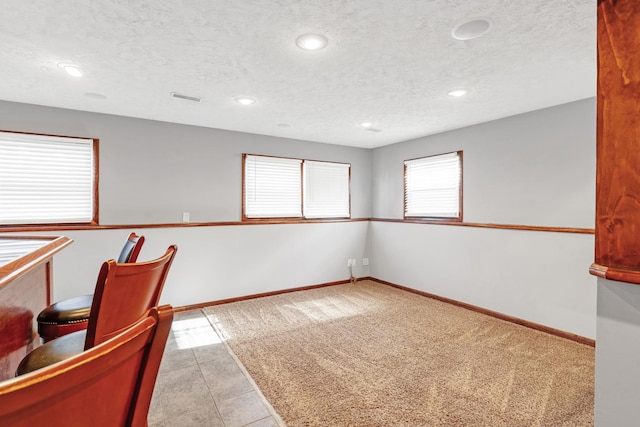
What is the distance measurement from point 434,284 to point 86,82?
4.59 metres

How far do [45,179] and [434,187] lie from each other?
15.6 ft

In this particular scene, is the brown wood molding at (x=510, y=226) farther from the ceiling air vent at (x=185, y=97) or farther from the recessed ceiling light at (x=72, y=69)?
the recessed ceiling light at (x=72, y=69)

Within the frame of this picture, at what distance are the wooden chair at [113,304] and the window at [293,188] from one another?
10.1 feet

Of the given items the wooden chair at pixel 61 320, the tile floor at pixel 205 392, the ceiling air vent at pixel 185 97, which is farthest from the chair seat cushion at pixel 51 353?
the ceiling air vent at pixel 185 97

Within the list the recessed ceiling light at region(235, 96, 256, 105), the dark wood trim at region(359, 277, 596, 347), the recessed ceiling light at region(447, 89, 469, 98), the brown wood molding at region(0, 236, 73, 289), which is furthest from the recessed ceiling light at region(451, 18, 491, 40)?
the dark wood trim at region(359, 277, 596, 347)

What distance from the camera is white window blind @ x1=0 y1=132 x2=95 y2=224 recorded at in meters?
3.16

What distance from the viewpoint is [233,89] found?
2852mm

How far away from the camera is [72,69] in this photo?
242 cm

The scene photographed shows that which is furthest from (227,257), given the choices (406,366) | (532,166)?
(532,166)

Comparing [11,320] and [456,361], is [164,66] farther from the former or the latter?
[456,361]

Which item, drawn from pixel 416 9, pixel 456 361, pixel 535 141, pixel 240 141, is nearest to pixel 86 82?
pixel 240 141

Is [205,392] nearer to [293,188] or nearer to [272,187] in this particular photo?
[272,187]

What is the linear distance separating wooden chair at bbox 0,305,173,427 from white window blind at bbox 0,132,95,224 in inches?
145

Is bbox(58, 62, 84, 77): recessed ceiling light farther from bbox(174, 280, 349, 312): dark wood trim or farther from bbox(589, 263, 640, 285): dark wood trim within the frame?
bbox(589, 263, 640, 285): dark wood trim
